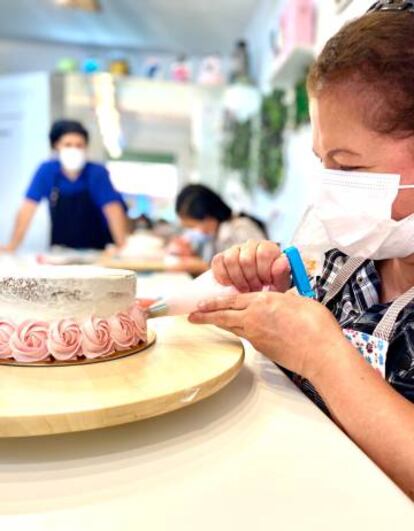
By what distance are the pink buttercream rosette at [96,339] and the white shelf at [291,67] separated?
7.62 ft

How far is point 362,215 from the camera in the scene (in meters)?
0.72

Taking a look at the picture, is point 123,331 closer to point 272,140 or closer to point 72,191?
point 72,191

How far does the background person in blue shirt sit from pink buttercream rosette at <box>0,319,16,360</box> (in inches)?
99.8

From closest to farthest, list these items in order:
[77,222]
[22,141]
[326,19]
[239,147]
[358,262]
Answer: [358,262] → [326,19] → [77,222] → [239,147] → [22,141]

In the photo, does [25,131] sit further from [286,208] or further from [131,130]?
[286,208]

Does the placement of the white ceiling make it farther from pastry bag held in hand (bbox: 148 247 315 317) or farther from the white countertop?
the white countertop

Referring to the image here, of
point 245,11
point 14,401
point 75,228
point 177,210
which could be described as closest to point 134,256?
point 177,210

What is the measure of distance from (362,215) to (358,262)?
112 millimetres

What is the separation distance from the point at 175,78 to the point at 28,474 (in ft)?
16.5

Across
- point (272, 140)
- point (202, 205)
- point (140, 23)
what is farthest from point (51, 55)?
point (202, 205)

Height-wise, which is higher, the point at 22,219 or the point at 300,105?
the point at 300,105

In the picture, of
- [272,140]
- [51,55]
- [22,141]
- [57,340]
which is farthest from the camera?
[51,55]

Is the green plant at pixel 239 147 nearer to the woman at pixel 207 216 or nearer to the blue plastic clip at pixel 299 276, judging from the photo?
the woman at pixel 207 216

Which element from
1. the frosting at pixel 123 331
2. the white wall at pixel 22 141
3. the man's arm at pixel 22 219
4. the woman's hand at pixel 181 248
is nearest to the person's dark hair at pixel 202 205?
the woman's hand at pixel 181 248
